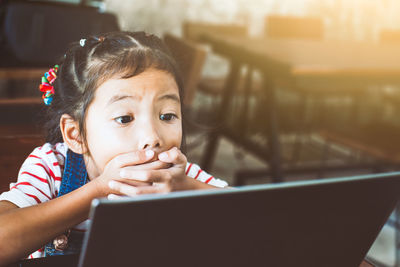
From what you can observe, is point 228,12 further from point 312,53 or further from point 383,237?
point 383,237

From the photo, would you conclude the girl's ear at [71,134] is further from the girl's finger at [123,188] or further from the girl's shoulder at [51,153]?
the girl's finger at [123,188]

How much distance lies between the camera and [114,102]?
2.59 feet

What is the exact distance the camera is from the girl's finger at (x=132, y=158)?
71 centimetres

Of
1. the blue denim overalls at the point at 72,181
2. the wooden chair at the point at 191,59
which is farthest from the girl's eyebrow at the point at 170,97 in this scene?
the wooden chair at the point at 191,59

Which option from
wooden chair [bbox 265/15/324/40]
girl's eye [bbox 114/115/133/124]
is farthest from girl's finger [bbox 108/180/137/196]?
wooden chair [bbox 265/15/324/40]

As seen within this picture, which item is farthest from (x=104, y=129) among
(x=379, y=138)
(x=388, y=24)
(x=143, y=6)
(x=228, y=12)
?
(x=388, y=24)

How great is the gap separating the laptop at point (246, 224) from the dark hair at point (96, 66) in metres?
0.46

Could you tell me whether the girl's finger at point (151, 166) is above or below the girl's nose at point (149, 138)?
below

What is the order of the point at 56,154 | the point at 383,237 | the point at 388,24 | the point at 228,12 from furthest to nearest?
the point at 388,24 → the point at 228,12 → the point at 383,237 → the point at 56,154

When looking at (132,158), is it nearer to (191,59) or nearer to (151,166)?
(151,166)

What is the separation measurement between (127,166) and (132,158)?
14 millimetres

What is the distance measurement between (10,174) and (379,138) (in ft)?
6.27

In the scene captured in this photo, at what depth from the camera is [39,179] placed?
83 cm

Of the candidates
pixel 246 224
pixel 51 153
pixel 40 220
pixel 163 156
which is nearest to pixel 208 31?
pixel 51 153
